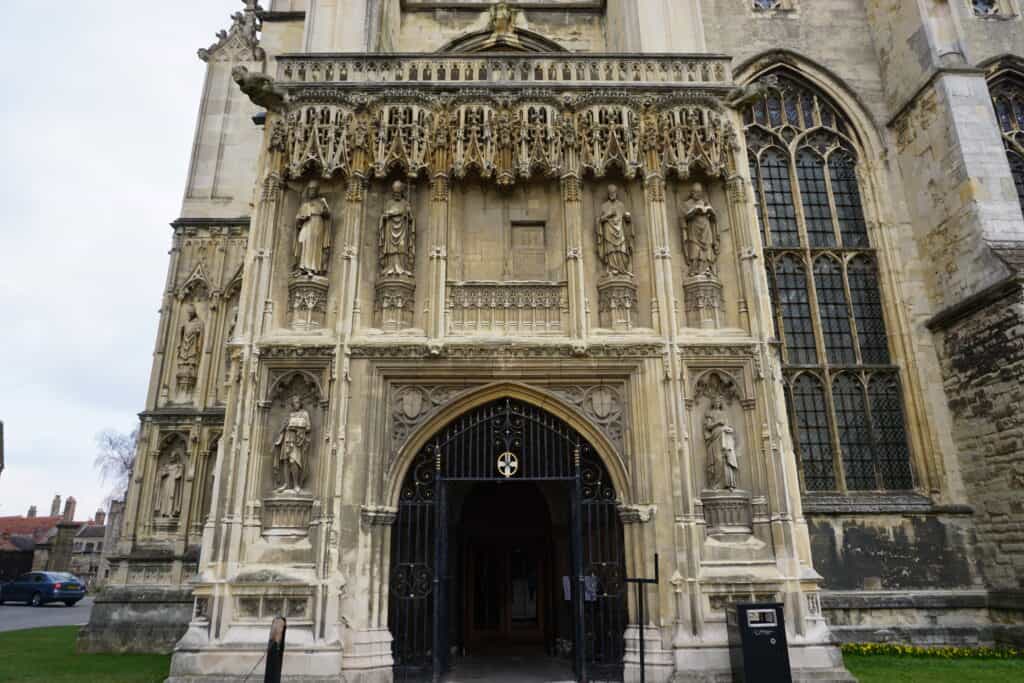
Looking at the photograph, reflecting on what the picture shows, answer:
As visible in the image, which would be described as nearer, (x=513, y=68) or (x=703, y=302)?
(x=703, y=302)

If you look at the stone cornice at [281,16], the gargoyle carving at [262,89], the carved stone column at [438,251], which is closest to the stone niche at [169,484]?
the gargoyle carving at [262,89]

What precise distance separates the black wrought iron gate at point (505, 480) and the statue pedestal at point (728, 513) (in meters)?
1.33

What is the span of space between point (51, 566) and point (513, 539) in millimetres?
39542

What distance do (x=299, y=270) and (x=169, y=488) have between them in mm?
6726

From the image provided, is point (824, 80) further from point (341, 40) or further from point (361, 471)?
point (361, 471)

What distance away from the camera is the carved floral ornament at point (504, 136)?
10648 millimetres

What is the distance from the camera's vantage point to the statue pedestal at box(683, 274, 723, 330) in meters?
10.2

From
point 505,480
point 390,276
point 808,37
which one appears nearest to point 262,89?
point 390,276

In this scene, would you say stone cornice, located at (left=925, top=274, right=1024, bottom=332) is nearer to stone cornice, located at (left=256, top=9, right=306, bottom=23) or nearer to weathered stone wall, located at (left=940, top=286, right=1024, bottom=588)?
weathered stone wall, located at (left=940, top=286, right=1024, bottom=588)

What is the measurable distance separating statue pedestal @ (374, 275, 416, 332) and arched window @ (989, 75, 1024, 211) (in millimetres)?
14862

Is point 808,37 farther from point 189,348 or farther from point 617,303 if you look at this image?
point 189,348

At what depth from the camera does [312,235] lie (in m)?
10.3

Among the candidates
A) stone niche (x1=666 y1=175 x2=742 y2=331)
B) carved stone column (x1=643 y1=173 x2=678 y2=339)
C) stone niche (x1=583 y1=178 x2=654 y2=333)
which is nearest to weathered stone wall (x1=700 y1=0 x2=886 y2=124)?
stone niche (x1=666 y1=175 x2=742 y2=331)

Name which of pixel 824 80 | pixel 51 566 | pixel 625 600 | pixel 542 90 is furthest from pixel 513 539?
pixel 51 566
